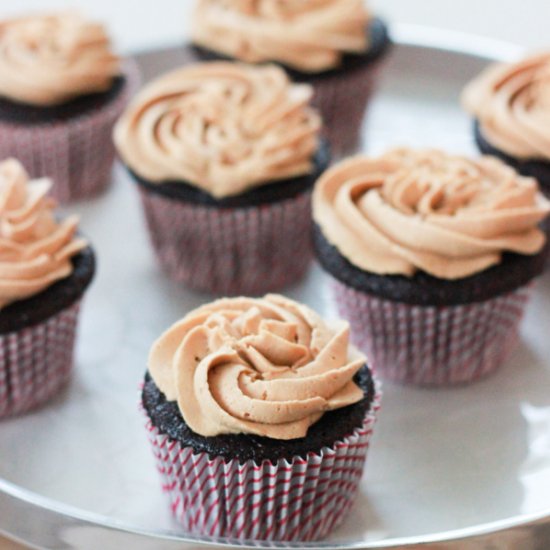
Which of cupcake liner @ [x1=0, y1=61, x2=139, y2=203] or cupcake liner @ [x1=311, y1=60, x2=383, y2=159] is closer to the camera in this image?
cupcake liner @ [x1=0, y1=61, x2=139, y2=203]

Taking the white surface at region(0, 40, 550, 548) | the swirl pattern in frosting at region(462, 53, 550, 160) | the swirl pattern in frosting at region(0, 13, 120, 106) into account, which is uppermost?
the swirl pattern in frosting at region(462, 53, 550, 160)

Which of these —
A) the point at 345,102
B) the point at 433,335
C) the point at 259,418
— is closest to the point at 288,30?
the point at 345,102

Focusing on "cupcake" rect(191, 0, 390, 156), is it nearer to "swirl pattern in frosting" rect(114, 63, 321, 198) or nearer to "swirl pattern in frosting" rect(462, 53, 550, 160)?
"swirl pattern in frosting" rect(114, 63, 321, 198)

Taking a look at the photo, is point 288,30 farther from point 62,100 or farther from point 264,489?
point 264,489

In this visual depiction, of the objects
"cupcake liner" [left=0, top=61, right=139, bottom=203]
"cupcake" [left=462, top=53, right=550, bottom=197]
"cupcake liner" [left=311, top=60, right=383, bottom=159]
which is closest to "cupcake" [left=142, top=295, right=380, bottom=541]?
"cupcake" [left=462, top=53, right=550, bottom=197]

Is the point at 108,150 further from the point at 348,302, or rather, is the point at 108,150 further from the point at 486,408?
the point at 486,408

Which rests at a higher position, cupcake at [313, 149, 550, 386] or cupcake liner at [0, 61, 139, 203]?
cupcake at [313, 149, 550, 386]
